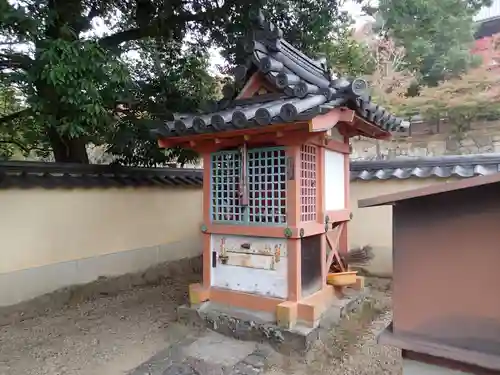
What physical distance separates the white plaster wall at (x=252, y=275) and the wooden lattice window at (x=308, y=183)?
0.48m

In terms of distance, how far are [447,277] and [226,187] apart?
10.4 ft

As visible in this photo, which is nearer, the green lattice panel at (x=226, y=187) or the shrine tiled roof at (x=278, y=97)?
the shrine tiled roof at (x=278, y=97)

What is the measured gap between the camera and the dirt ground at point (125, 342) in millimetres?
3807

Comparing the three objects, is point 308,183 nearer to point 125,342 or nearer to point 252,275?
point 252,275

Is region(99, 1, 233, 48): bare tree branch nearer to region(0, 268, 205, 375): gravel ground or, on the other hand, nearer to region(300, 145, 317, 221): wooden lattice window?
region(300, 145, 317, 221): wooden lattice window

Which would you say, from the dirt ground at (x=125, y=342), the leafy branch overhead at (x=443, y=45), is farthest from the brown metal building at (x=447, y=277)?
the leafy branch overhead at (x=443, y=45)

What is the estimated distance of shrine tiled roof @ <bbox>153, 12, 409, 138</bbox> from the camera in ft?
12.4

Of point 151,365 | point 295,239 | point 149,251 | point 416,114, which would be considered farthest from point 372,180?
Answer: point 416,114

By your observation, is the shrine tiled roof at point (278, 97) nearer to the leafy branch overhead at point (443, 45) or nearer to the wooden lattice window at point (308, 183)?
the wooden lattice window at point (308, 183)

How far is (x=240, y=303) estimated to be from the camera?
467 centimetres

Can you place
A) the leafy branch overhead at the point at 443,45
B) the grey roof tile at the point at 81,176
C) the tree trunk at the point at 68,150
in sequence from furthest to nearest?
1. the leafy branch overhead at the point at 443,45
2. the tree trunk at the point at 68,150
3. the grey roof tile at the point at 81,176

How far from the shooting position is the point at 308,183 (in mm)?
4633

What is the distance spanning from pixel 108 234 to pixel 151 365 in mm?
3236

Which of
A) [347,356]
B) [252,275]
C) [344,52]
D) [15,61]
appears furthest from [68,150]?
[347,356]
